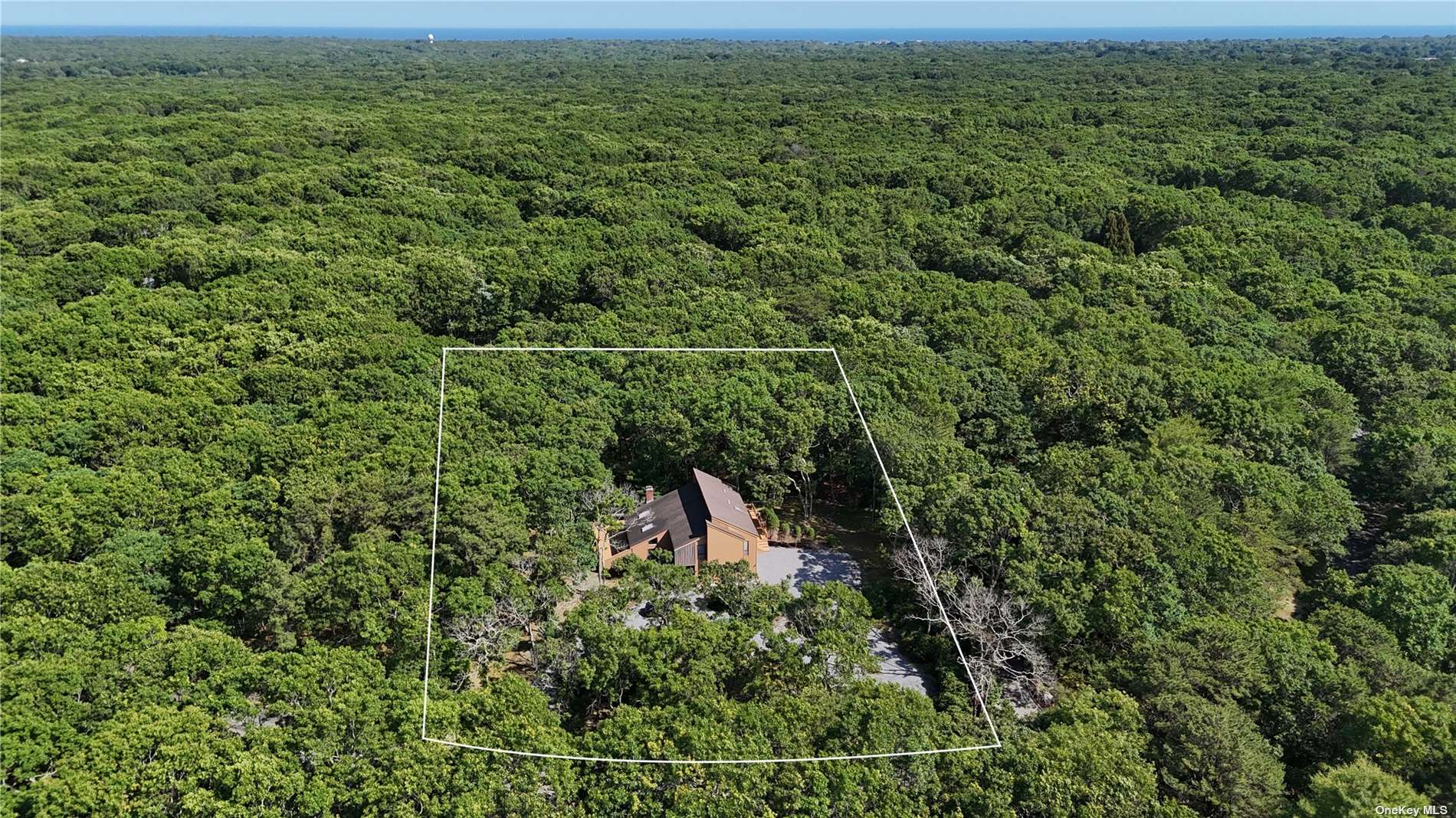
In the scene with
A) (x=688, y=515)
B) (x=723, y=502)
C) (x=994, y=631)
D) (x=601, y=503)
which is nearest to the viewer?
(x=994, y=631)

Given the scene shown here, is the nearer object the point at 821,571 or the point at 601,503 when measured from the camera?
the point at 601,503

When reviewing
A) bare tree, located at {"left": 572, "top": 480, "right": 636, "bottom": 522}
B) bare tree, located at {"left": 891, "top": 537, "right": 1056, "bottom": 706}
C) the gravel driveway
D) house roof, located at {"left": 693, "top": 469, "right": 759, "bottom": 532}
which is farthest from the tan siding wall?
bare tree, located at {"left": 891, "top": 537, "right": 1056, "bottom": 706}

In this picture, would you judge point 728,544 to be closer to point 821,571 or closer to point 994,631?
point 821,571

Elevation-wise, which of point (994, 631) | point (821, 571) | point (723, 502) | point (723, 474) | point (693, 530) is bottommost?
point (821, 571)

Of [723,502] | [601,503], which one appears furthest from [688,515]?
[601,503]

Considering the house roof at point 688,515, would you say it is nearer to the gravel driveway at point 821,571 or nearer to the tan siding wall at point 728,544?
the tan siding wall at point 728,544

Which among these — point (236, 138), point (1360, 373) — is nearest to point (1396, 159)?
point (1360, 373)
